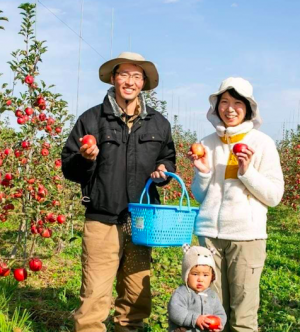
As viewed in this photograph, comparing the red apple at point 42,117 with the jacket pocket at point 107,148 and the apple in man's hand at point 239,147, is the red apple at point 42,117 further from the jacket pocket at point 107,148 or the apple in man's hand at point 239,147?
the apple in man's hand at point 239,147

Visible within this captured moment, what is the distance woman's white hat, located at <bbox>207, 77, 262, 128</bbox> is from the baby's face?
0.80 meters

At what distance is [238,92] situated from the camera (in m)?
2.64

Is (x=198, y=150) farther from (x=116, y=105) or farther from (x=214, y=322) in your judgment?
(x=214, y=322)

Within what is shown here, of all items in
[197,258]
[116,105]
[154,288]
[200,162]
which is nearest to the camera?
[197,258]

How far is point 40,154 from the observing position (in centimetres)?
476

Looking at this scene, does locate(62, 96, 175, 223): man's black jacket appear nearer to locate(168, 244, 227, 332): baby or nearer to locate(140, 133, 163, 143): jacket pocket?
locate(140, 133, 163, 143): jacket pocket

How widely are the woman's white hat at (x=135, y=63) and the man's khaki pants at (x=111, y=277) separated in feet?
3.13

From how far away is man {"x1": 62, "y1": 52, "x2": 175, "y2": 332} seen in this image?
2.95 metres

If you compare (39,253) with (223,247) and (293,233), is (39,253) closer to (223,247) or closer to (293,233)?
(223,247)

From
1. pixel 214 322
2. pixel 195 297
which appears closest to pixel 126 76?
pixel 195 297

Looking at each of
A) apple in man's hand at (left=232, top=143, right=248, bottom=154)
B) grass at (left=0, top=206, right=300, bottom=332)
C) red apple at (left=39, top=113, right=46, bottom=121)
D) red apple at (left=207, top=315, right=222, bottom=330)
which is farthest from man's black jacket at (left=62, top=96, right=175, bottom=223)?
red apple at (left=39, top=113, right=46, bottom=121)

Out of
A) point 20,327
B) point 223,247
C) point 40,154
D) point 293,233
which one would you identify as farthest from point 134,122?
point 293,233

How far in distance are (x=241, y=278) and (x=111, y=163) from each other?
1.02 m

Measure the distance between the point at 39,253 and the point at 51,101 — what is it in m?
2.05
